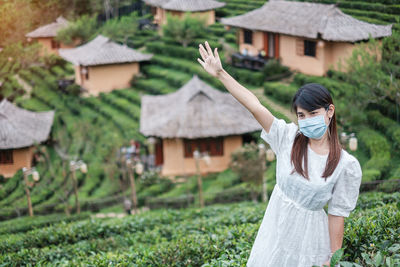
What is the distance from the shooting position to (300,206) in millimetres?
3080

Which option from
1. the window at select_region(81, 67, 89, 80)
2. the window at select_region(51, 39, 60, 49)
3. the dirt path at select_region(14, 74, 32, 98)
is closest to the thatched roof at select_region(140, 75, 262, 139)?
the window at select_region(81, 67, 89, 80)

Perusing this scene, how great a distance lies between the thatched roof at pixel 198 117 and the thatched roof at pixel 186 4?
8.07m

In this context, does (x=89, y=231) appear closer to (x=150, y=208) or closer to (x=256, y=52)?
(x=150, y=208)

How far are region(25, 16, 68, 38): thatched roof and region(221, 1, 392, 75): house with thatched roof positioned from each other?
7.35 metres

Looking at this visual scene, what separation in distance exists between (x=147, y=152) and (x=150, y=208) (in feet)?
16.1

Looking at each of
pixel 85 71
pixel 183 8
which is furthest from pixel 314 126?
pixel 183 8

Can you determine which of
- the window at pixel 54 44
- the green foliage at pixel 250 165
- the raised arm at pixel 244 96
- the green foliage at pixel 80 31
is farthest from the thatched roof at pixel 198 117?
the raised arm at pixel 244 96

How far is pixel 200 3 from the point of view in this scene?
27531mm

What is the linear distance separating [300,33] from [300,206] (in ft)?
57.4

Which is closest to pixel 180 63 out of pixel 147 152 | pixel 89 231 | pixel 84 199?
pixel 147 152

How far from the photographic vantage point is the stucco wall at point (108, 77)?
27094mm

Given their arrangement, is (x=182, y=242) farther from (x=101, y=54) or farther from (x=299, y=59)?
(x=101, y=54)

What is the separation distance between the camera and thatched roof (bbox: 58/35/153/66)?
26.4 meters

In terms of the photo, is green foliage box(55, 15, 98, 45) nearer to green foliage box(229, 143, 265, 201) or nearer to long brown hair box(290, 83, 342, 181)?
green foliage box(229, 143, 265, 201)
